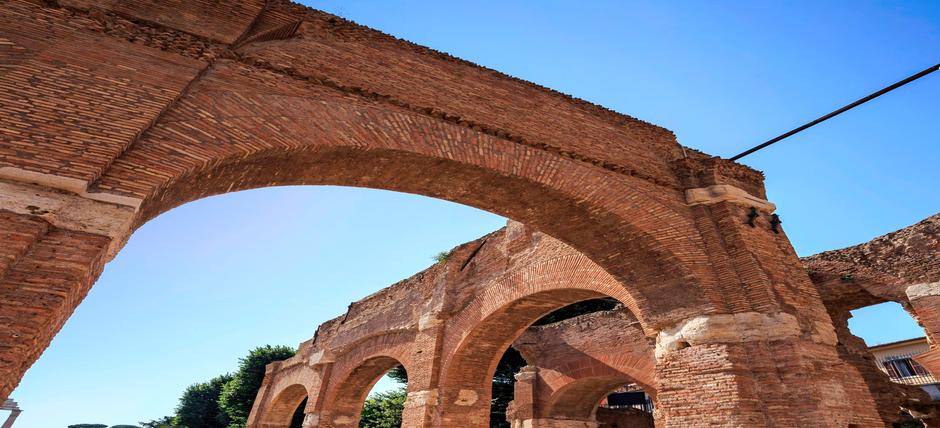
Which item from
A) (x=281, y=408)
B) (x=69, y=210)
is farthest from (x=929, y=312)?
(x=281, y=408)

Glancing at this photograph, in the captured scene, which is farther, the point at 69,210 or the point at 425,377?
the point at 425,377

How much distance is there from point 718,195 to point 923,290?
491 centimetres

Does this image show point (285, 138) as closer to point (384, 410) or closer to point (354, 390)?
point (354, 390)

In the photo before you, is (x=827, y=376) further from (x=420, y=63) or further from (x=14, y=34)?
(x=14, y=34)

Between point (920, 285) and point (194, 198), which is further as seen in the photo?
point (920, 285)

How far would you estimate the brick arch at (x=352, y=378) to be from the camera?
498 inches

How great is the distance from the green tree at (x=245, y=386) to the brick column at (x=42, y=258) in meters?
20.7

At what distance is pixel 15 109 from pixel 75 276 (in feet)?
4.30

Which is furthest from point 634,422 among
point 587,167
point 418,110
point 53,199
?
point 53,199

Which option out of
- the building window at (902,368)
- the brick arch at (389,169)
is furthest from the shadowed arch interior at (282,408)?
the building window at (902,368)

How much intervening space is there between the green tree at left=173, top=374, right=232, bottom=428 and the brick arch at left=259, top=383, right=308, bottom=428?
8.98 m

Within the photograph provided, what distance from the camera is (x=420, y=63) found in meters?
6.22

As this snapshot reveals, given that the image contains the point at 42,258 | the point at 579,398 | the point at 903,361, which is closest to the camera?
the point at 42,258

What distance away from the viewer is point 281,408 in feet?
55.9
